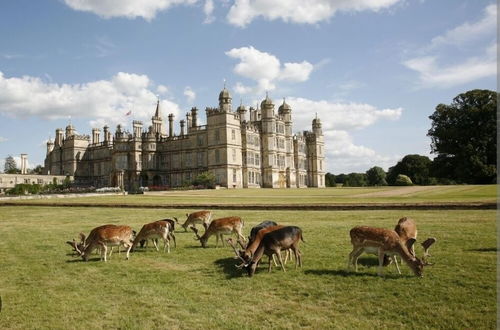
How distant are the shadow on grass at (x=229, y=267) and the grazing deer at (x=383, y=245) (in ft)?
9.23

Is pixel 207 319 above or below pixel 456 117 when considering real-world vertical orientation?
below

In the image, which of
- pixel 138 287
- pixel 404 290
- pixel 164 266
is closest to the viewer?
pixel 404 290

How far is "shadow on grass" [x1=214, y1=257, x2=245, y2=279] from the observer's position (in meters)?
10.7

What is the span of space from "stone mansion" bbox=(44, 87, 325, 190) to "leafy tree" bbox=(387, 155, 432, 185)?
18954 mm

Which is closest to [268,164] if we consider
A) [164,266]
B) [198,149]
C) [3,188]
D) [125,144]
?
[198,149]

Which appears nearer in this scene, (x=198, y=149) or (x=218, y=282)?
(x=218, y=282)

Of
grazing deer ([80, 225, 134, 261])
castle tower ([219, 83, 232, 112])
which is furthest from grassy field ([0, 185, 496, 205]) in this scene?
castle tower ([219, 83, 232, 112])

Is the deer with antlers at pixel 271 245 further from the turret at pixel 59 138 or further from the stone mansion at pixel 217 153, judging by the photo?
the turret at pixel 59 138

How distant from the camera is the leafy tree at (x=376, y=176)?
10743 cm

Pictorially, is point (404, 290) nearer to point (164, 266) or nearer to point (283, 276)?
point (283, 276)

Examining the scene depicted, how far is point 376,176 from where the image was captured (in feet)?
357

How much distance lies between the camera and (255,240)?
11297mm

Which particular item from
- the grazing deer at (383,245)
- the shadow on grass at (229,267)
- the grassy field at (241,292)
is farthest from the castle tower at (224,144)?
the grazing deer at (383,245)

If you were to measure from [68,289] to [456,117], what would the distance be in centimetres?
6557
